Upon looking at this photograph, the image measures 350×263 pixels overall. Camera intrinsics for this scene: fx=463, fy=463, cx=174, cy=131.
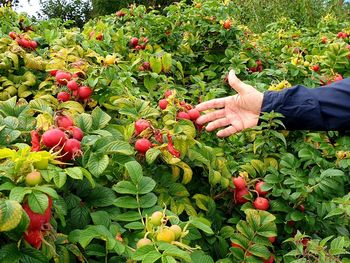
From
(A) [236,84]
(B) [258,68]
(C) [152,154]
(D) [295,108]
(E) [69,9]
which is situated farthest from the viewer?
(E) [69,9]

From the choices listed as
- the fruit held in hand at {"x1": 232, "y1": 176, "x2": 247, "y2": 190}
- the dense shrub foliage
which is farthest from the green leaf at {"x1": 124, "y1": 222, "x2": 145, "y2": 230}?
the fruit held in hand at {"x1": 232, "y1": 176, "x2": 247, "y2": 190}

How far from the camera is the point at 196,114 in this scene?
1690 mm

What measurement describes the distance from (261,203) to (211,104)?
1.55 ft

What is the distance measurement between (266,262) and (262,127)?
0.57 m

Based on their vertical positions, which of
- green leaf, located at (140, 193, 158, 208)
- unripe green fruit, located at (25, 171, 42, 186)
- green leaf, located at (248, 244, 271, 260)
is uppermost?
unripe green fruit, located at (25, 171, 42, 186)

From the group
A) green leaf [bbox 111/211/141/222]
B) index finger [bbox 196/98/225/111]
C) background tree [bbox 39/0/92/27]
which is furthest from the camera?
background tree [bbox 39/0/92/27]

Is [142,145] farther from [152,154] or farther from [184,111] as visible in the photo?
[184,111]

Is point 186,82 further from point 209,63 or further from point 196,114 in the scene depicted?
point 196,114

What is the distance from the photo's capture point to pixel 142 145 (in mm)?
1309

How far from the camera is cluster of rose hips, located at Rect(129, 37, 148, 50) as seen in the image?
9.07 feet

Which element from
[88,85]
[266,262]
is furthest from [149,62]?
[266,262]

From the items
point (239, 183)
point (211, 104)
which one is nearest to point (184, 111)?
point (211, 104)

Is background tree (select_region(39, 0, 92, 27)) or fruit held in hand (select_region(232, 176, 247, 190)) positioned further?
background tree (select_region(39, 0, 92, 27))

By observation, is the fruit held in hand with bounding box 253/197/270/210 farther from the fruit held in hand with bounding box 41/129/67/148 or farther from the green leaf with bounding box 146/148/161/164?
the fruit held in hand with bounding box 41/129/67/148
